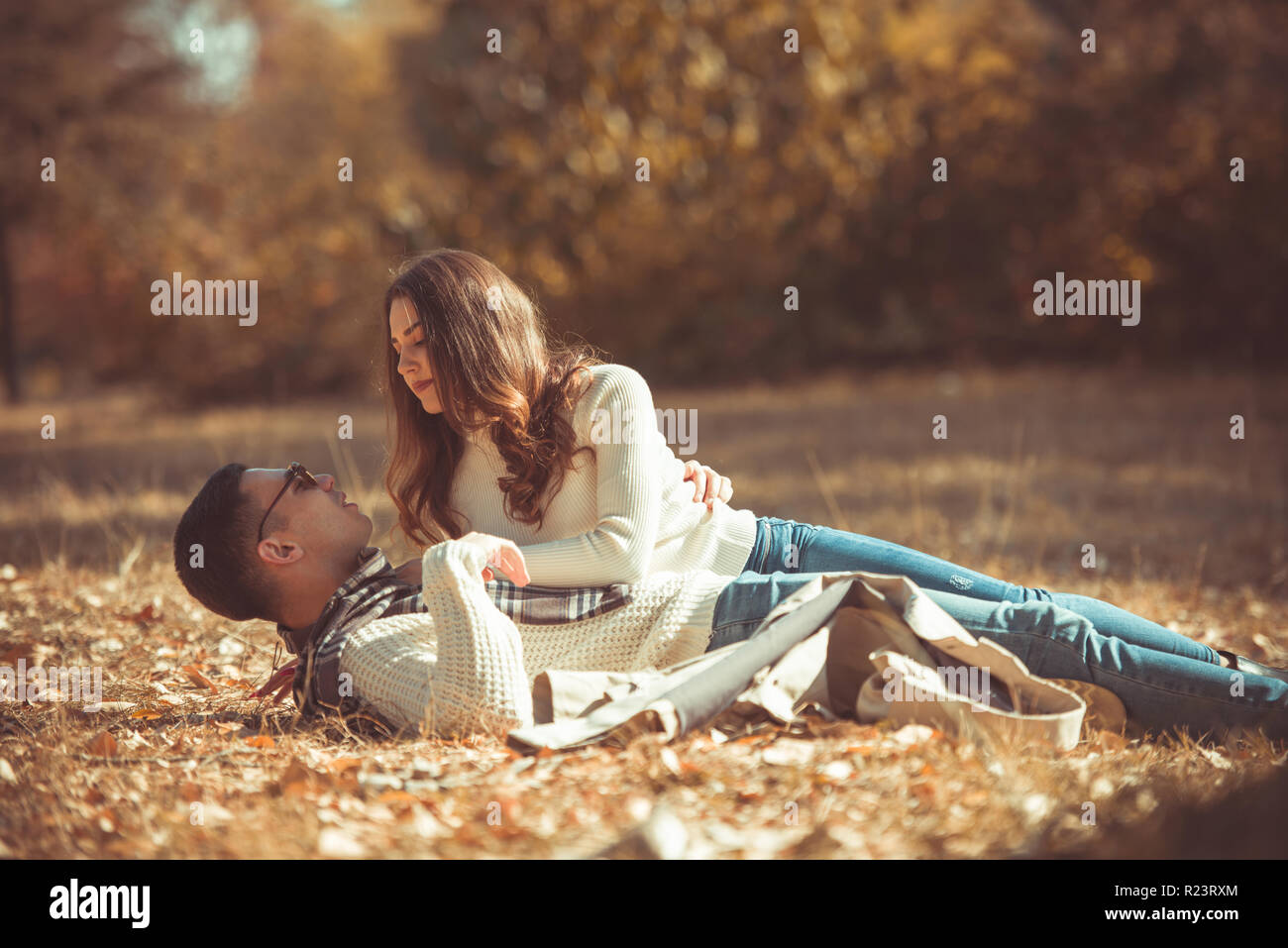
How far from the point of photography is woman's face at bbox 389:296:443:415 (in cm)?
352

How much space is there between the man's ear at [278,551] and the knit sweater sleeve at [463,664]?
474mm

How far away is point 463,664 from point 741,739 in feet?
2.47

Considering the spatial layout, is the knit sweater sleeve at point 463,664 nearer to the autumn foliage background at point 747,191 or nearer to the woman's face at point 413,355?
the woman's face at point 413,355

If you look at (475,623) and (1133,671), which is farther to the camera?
(1133,671)

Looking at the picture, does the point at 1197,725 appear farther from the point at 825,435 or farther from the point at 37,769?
the point at 825,435

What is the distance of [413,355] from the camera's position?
353 cm

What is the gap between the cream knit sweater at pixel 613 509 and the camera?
3330mm

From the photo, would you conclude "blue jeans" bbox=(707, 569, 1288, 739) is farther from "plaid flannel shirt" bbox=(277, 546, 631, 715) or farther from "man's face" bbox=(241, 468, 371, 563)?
"man's face" bbox=(241, 468, 371, 563)

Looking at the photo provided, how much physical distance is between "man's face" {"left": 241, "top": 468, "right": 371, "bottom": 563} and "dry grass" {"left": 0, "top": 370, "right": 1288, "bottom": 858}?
515 millimetres

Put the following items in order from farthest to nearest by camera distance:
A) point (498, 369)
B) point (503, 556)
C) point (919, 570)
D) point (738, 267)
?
1. point (738, 267)
2. point (919, 570)
3. point (498, 369)
4. point (503, 556)

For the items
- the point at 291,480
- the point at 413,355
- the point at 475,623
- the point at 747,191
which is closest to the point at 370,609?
the point at 291,480

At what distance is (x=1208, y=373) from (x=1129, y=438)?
406cm

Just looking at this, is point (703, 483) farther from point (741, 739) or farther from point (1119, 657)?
point (1119, 657)
